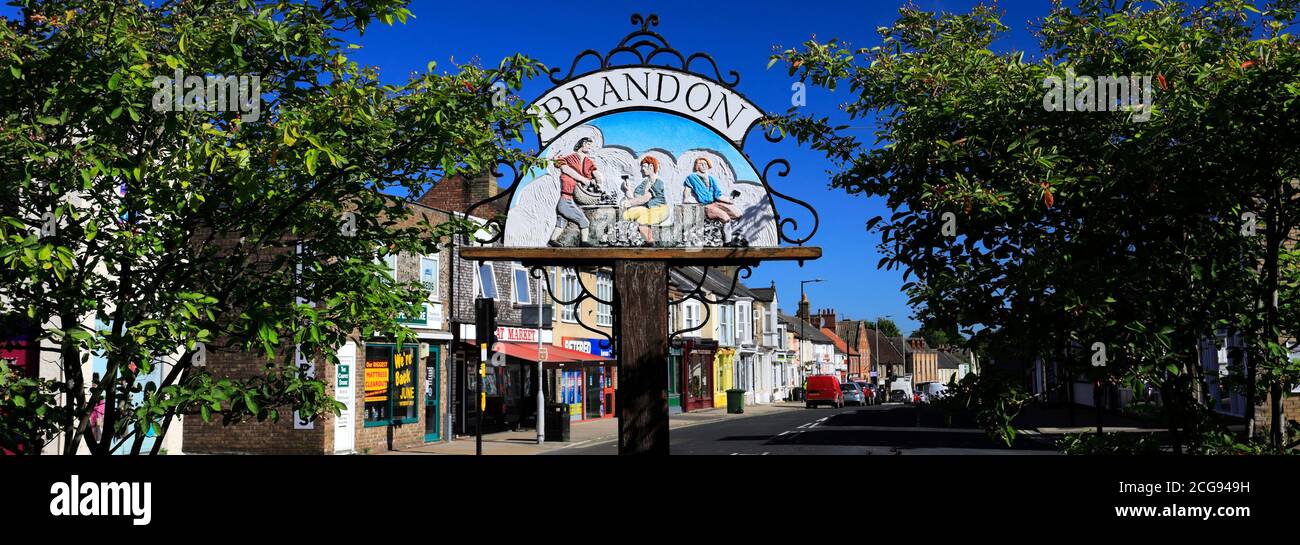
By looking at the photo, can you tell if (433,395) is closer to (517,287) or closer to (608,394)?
(517,287)

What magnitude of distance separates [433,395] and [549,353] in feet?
24.4

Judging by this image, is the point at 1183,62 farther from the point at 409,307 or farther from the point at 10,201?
the point at 10,201

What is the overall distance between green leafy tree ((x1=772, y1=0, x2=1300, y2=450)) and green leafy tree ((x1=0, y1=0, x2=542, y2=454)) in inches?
101

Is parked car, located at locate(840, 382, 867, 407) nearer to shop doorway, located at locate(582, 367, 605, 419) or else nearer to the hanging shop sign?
the hanging shop sign

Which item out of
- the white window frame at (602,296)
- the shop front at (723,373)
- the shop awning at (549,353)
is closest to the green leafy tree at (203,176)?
the shop awning at (549,353)

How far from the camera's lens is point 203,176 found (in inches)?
267

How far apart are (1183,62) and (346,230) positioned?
203 inches

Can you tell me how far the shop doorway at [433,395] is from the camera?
28.6m

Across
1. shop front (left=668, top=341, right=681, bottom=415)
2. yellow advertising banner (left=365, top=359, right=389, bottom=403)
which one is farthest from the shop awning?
shop front (left=668, top=341, right=681, bottom=415)

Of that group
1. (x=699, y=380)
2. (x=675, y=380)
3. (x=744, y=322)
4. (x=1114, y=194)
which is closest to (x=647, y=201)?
(x=1114, y=194)

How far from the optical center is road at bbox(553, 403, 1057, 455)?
79.4ft

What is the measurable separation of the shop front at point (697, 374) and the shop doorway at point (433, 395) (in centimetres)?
2417
